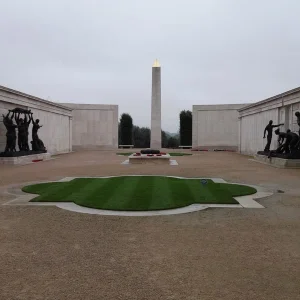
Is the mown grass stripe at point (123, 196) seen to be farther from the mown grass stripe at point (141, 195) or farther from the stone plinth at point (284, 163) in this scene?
the stone plinth at point (284, 163)

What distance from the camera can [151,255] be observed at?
484 cm

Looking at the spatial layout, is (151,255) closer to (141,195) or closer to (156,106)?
(141,195)

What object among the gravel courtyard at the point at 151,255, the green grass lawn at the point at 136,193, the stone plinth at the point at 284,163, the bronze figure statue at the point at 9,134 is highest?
the bronze figure statue at the point at 9,134

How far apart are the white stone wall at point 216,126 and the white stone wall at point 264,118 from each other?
18.9 ft

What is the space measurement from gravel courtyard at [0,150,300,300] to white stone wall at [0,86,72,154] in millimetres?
17535

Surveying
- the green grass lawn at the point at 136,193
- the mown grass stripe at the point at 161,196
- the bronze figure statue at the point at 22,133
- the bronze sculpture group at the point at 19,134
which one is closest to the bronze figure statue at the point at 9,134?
the bronze sculpture group at the point at 19,134

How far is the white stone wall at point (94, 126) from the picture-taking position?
4241 centimetres

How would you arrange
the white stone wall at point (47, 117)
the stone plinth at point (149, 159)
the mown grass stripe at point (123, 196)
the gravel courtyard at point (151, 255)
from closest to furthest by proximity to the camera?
the gravel courtyard at point (151, 255) < the mown grass stripe at point (123, 196) < the stone plinth at point (149, 159) < the white stone wall at point (47, 117)

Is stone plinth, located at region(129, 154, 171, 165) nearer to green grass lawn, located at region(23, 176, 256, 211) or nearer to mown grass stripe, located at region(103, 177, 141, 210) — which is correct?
green grass lawn, located at region(23, 176, 256, 211)

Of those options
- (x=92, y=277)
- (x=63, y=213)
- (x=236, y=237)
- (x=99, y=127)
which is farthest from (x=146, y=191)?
(x=99, y=127)

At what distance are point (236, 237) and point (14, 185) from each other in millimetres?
8441

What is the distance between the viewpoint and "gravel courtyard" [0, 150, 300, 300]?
3750mm

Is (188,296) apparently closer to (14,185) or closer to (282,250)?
(282,250)

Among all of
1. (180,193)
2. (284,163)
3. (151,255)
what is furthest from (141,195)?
(284,163)
